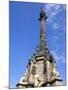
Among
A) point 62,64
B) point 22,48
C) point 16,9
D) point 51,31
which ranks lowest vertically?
point 62,64

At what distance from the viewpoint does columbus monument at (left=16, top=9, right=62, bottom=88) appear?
2.00 meters

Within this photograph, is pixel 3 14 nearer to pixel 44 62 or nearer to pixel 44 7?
pixel 44 7

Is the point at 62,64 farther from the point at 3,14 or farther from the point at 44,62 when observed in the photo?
the point at 3,14

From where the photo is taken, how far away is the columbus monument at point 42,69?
6.55 ft

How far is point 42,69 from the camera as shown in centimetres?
202

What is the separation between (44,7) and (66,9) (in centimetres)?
19

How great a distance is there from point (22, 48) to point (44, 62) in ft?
0.66

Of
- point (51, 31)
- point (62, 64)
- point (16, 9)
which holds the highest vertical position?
point (16, 9)

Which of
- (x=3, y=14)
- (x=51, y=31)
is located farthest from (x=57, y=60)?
(x=3, y=14)

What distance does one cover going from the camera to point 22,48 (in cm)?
201

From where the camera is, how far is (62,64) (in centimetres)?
207

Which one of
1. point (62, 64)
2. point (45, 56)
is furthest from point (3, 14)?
point (62, 64)

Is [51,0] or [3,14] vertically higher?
[51,0]

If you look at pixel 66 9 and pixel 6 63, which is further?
pixel 66 9
